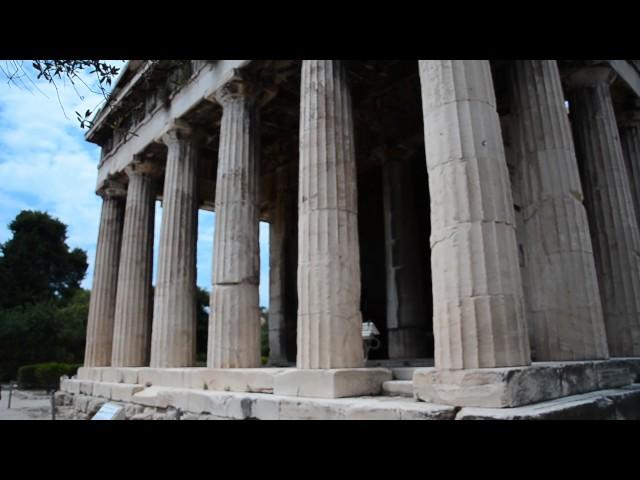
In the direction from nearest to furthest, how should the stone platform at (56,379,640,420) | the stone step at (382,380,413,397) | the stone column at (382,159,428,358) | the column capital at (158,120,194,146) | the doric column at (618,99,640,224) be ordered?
the stone platform at (56,379,640,420) < the stone step at (382,380,413,397) < the doric column at (618,99,640,224) < the column capital at (158,120,194,146) < the stone column at (382,159,428,358)

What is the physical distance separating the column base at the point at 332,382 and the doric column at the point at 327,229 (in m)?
0.28

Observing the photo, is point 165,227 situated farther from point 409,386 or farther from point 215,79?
point 409,386

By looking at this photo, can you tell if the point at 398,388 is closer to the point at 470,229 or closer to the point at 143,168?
the point at 470,229

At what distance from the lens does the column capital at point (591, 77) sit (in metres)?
11.6

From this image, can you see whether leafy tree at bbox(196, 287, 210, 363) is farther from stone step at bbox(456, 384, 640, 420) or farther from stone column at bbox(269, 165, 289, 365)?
stone step at bbox(456, 384, 640, 420)

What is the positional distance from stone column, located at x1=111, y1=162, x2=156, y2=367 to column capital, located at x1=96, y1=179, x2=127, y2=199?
201 centimetres

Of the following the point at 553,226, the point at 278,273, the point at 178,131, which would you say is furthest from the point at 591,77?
the point at 278,273

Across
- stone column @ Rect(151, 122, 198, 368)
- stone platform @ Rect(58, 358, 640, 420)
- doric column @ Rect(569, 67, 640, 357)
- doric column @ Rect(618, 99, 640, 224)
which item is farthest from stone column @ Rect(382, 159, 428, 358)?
stone platform @ Rect(58, 358, 640, 420)

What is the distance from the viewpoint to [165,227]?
14312mm

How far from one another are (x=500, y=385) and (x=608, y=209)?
8.28m

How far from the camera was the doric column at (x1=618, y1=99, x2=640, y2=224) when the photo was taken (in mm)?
13781

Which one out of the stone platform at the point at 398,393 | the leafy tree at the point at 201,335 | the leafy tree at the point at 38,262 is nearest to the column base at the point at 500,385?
the stone platform at the point at 398,393

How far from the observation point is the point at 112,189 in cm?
1973

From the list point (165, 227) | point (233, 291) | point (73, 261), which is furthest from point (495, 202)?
point (73, 261)
